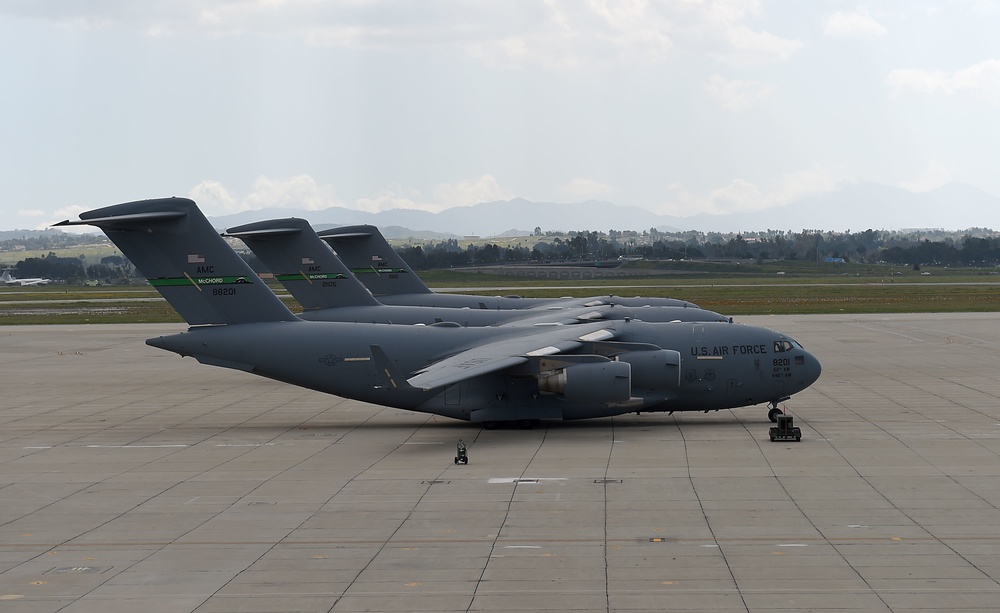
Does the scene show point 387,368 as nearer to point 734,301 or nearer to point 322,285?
point 322,285

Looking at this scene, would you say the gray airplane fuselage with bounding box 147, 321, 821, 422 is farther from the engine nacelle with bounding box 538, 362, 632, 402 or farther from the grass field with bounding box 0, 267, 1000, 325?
the grass field with bounding box 0, 267, 1000, 325

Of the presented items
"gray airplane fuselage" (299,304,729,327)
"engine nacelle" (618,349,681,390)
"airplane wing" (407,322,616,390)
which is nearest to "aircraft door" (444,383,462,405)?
"airplane wing" (407,322,616,390)

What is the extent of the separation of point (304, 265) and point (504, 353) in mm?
13791

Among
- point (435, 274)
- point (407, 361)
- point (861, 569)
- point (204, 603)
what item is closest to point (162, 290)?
point (407, 361)

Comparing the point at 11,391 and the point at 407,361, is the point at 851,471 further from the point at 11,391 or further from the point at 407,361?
the point at 11,391

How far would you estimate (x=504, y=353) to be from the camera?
28984mm

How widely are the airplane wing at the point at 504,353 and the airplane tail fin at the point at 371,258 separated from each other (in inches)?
686

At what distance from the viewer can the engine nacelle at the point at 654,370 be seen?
97.7ft

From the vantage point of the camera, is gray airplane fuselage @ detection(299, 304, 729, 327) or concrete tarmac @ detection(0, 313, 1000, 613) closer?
concrete tarmac @ detection(0, 313, 1000, 613)

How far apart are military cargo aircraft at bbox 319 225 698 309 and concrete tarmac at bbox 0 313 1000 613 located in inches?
509

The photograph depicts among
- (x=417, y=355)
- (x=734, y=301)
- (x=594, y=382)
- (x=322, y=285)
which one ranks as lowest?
(x=734, y=301)

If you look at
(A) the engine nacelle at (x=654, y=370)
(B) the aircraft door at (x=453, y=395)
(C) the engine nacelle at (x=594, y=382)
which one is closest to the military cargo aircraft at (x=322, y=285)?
(A) the engine nacelle at (x=654, y=370)

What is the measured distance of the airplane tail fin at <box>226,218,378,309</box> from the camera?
40094 mm

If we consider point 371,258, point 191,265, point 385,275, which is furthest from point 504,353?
point 385,275
